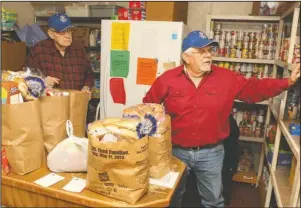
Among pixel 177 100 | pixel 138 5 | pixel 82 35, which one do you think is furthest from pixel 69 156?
pixel 82 35

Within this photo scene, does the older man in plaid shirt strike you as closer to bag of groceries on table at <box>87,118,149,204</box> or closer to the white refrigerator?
the white refrigerator

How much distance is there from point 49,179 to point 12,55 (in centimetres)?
283

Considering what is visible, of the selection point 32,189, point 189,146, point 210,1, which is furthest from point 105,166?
point 210,1

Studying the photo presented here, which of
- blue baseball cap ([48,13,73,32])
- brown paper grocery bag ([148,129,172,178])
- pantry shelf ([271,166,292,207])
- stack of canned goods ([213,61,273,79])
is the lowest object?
pantry shelf ([271,166,292,207])

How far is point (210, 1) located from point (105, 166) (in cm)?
281

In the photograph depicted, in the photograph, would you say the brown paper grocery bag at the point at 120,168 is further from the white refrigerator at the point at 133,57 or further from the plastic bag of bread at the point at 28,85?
the white refrigerator at the point at 133,57

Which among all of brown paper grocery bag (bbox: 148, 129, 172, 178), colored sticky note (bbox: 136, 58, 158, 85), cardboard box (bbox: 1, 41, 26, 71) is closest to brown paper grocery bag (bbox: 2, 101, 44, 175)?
brown paper grocery bag (bbox: 148, 129, 172, 178)

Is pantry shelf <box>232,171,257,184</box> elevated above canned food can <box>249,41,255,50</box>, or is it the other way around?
canned food can <box>249,41,255,50</box>

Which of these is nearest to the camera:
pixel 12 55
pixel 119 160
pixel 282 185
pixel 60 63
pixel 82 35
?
pixel 119 160

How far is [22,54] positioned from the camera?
12.6 feet

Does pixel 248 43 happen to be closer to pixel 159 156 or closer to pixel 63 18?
pixel 63 18

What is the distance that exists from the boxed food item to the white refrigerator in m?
1.65

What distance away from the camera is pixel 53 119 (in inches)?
55.9

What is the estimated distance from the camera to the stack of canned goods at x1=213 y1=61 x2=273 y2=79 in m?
3.10
